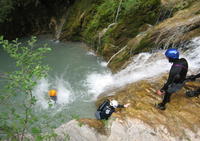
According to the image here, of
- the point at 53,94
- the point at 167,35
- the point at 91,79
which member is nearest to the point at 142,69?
the point at 167,35

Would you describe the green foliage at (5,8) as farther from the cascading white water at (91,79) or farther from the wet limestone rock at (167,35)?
the wet limestone rock at (167,35)

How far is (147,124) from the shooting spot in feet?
15.5

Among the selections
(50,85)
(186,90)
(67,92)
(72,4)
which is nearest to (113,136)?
(186,90)

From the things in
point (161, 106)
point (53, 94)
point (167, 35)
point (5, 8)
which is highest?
point (5, 8)

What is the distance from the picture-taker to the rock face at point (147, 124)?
14.7 ft

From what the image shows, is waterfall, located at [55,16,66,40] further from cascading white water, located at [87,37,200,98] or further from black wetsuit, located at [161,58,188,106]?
black wetsuit, located at [161,58,188,106]

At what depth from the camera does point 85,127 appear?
192 inches

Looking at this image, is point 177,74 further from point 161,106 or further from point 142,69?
point 142,69

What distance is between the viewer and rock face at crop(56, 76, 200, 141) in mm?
4495

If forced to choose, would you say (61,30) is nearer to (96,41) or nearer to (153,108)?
(96,41)

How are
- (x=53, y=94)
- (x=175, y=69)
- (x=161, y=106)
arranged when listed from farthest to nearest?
1. (x=53, y=94)
2. (x=161, y=106)
3. (x=175, y=69)

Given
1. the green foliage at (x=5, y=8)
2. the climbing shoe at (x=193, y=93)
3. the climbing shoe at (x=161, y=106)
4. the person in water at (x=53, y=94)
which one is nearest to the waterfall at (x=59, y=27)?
the green foliage at (x=5, y=8)

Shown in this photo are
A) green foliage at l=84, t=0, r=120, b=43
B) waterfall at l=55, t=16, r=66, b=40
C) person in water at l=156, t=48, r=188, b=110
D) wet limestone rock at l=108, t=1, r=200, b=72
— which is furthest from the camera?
waterfall at l=55, t=16, r=66, b=40

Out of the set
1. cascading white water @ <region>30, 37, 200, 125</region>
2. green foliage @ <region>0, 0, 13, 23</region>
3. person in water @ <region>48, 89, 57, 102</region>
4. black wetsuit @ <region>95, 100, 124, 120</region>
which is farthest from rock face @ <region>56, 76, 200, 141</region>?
green foliage @ <region>0, 0, 13, 23</region>
